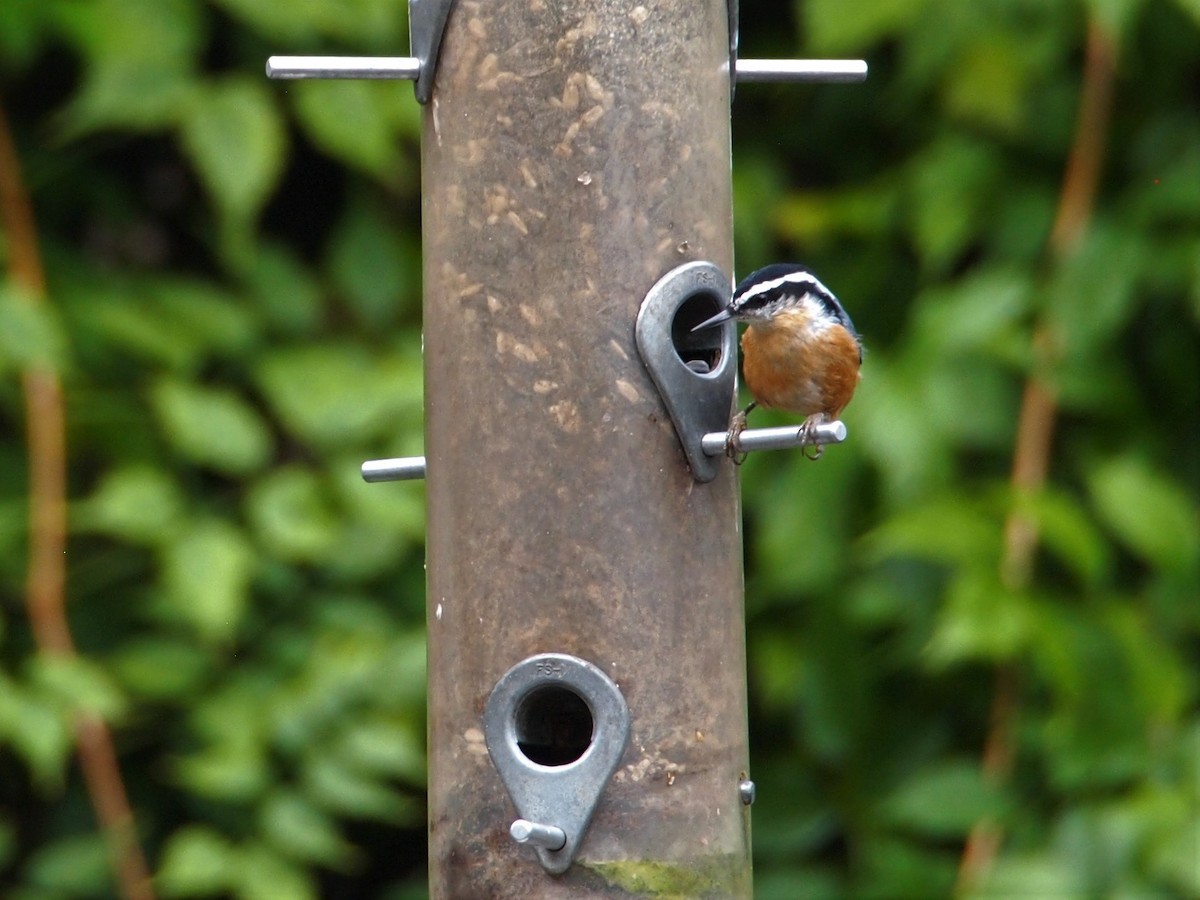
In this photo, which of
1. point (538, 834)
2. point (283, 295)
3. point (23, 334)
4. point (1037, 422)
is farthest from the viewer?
point (283, 295)

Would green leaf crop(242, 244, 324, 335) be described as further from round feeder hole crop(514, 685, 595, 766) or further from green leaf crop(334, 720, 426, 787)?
round feeder hole crop(514, 685, 595, 766)

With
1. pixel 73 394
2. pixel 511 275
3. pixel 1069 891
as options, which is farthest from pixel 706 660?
pixel 73 394

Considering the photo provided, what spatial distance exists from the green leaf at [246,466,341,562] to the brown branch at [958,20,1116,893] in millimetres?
1405

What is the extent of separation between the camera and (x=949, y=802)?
3641 millimetres

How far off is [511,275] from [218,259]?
1925 mm

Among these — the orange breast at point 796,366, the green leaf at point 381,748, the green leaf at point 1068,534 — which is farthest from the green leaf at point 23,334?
the green leaf at point 1068,534

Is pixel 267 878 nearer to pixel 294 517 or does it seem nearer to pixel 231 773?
pixel 231 773

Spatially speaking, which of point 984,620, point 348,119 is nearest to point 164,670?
point 348,119

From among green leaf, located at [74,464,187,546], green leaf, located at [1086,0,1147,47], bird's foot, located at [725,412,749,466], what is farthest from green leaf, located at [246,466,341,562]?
green leaf, located at [1086,0,1147,47]

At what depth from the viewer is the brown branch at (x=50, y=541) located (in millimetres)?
3861

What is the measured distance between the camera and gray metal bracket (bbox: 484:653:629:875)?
235 centimetres

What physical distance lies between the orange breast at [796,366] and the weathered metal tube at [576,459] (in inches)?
8.7

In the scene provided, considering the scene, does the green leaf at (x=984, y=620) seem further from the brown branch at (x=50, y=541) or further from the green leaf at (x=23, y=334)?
the green leaf at (x=23, y=334)

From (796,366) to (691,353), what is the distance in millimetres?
192
